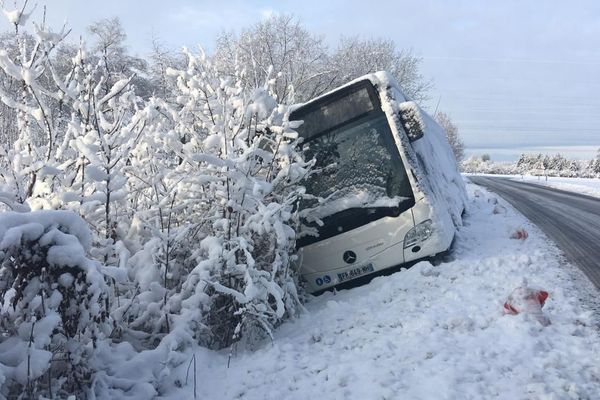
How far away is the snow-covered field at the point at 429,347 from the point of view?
3.18 m

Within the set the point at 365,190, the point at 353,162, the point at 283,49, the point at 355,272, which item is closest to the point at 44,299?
the point at 355,272

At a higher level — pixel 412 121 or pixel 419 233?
pixel 412 121

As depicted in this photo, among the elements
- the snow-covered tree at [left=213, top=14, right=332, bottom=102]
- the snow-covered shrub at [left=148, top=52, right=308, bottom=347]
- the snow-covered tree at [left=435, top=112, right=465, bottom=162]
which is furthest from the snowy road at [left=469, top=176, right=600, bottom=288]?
the snow-covered tree at [left=435, top=112, right=465, bottom=162]

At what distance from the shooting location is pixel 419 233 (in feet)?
19.0

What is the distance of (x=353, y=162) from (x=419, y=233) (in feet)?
3.95

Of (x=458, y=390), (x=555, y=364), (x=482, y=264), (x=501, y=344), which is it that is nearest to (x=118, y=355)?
(x=458, y=390)

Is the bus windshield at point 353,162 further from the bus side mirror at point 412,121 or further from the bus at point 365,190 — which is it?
the bus side mirror at point 412,121

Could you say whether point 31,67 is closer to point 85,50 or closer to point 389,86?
point 85,50

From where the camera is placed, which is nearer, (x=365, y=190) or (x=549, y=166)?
(x=365, y=190)

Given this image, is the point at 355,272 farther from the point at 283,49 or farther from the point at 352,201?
the point at 283,49

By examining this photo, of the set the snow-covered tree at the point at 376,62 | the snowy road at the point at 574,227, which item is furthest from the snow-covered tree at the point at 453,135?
the snowy road at the point at 574,227

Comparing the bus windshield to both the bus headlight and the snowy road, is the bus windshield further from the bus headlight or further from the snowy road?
the snowy road

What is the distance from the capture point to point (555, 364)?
3.28 meters

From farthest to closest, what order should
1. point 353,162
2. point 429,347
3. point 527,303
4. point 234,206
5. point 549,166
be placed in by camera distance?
point 549,166
point 353,162
point 234,206
point 527,303
point 429,347
